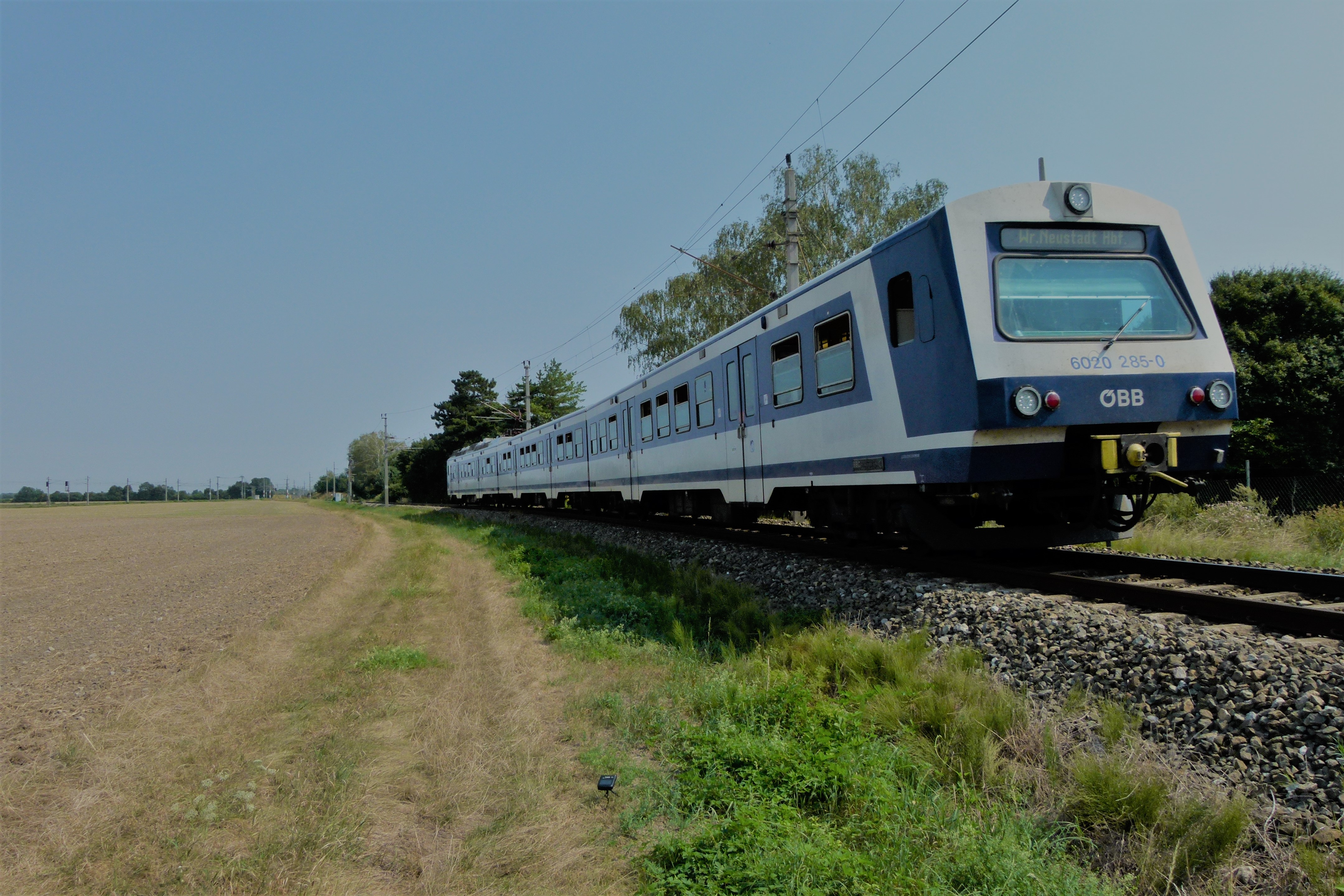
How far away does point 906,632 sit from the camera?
19.8 feet

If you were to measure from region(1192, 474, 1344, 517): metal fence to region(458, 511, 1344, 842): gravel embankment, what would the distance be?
14.6m

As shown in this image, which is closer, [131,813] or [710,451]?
[131,813]

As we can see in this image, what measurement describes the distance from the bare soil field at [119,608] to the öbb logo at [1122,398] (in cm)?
799

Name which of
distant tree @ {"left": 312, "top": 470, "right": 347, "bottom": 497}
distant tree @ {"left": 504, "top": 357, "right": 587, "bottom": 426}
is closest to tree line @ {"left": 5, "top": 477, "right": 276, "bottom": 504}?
distant tree @ {"left": 312, "top": 470, "right": 347, "bottom": 497}

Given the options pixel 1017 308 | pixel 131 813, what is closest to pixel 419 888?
pixel 131 813

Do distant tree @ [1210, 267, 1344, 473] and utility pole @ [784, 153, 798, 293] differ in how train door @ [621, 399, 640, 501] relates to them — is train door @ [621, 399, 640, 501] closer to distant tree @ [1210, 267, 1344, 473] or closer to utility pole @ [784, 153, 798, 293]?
utility pole @ [784, 153, 798, 293]

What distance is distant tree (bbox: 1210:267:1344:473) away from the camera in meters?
25.2

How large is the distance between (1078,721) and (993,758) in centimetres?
60

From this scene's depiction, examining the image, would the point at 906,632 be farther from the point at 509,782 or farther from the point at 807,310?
the point at 807,310

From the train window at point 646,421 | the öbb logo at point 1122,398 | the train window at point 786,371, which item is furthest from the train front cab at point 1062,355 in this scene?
the train window at point 646,421

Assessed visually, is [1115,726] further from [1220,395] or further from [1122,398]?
[1220,395]

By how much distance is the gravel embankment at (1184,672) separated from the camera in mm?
3355

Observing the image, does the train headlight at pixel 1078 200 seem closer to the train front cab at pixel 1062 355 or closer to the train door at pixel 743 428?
the train front cab at pixel 1062 355

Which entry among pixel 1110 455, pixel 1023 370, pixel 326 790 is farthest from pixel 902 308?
pixel 326 790
